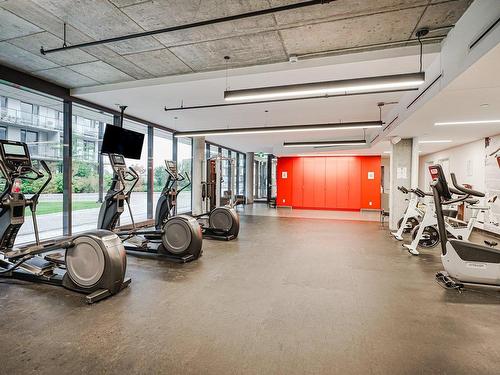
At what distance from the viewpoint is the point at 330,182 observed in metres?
13.0

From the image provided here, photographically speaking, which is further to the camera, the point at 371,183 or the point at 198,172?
the point at 371,183

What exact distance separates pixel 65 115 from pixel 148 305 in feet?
15.9

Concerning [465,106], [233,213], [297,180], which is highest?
[465,106]

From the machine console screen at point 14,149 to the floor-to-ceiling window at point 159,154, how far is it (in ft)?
15.8

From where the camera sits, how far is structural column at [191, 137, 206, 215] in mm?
9938

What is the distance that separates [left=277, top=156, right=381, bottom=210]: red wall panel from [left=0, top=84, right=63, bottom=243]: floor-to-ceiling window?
9663 mm

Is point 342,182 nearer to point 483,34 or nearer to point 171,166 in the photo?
point 171,166

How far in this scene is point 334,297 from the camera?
313cm

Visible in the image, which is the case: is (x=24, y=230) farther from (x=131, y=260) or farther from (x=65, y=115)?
(x=131, y=260)

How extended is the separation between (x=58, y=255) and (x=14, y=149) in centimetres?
146

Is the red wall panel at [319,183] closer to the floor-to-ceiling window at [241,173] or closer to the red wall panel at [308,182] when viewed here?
the red wall panel at [308,182]

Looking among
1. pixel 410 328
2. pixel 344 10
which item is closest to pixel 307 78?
pixel 344 10

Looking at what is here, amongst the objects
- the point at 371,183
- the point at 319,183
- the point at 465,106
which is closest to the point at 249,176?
the point at 319,183

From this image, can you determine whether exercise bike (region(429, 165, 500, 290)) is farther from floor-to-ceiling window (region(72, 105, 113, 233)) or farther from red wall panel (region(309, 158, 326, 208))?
red wall panel (region(309, 158, 326, 208))
